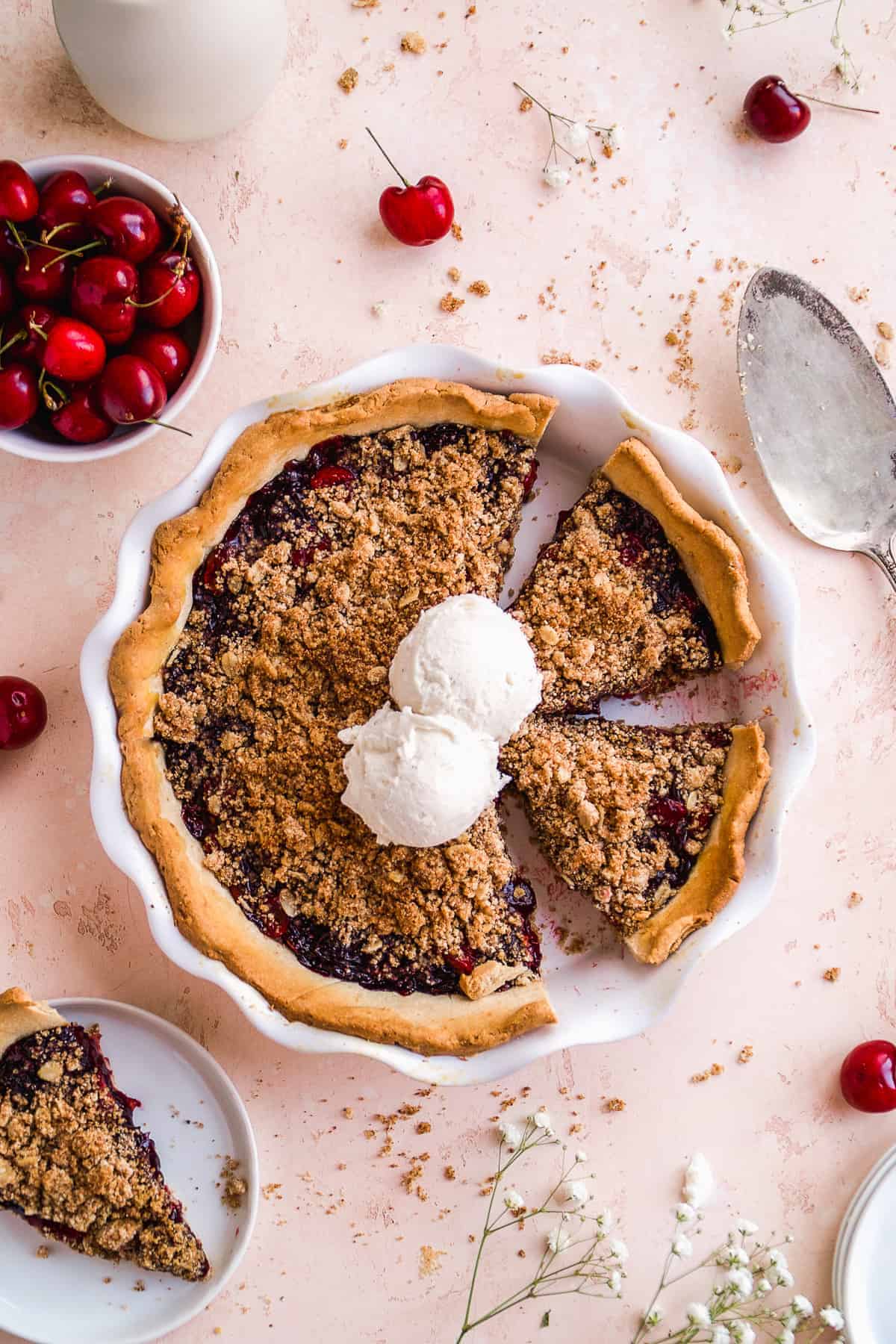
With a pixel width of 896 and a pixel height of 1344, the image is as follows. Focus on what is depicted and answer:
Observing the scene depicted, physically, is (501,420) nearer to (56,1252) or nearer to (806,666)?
(806,666)

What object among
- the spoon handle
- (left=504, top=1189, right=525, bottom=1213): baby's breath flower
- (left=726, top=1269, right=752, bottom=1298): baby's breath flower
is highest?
the spoon handle

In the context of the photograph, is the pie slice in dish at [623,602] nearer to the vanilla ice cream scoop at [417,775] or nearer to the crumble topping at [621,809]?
the crumble topping at [621,809]

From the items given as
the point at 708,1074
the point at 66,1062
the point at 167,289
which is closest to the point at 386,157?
the point at 167,289

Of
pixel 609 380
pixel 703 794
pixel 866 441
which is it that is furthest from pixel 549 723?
pixel 866 441

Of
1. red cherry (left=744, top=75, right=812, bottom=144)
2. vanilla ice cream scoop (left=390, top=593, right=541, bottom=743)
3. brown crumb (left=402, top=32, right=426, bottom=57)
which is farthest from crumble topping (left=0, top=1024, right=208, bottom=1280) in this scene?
red cherry (left=744, top=75, right=812, bottom=144)

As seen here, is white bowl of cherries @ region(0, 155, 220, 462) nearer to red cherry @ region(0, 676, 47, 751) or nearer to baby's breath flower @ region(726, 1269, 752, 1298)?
red cherry @ region(0, 676, 47, 751)

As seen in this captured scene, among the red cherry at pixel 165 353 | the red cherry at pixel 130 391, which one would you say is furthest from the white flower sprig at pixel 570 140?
the red cherry at pixel 130 391

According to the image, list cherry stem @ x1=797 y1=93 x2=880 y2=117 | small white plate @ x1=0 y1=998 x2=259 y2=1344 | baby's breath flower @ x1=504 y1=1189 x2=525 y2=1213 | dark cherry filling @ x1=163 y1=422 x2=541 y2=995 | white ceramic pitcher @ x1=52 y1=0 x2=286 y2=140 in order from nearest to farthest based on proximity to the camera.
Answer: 1. white ceramic pitcher @ x1=52 y1=0 x2=286 y2=140
2. dark cherry filling @ x1=163 y1=422 x2=541 y2=995
3. small white plate @ x1=0 y1=998 x2=259 y2=1344
4. baby's breath flower @ x1=504 y1=1189 x2=525 y2=1213
5. cherry stem @ x1=797 y1=93 x2=880 y2=117
